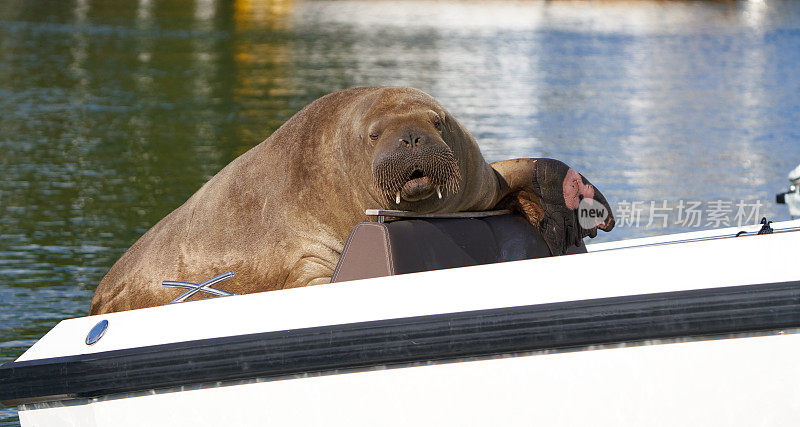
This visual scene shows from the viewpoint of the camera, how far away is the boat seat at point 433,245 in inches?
151

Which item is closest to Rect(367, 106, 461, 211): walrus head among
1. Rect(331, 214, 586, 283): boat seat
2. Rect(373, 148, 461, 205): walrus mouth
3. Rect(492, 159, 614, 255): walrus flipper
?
Rect(373, 148, 461, 205): walrus mouth

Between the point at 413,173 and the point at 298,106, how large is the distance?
15851 millimetres

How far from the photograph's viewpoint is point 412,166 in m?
4.25

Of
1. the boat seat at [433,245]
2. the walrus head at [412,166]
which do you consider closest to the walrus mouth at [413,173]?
the walrus head at [412,166]

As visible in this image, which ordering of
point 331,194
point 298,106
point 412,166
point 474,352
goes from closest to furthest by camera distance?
point 474,352
point 412,166
point 331,194
point 298,106

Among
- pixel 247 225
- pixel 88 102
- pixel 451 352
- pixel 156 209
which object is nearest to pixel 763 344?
pixel 451 352

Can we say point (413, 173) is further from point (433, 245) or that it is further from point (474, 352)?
point (474, 352)

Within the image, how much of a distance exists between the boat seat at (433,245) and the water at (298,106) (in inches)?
112

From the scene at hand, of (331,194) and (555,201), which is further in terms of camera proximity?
(331,194)

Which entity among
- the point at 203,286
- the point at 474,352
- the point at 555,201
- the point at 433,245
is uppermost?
the point at 474,352

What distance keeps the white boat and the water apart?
251 centimetres

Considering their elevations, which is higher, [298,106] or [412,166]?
[412,166]

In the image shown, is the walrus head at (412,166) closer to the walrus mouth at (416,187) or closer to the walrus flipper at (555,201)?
the walrus mouth at (416,187)

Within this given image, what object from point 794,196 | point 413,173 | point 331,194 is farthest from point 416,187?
point 794,196
